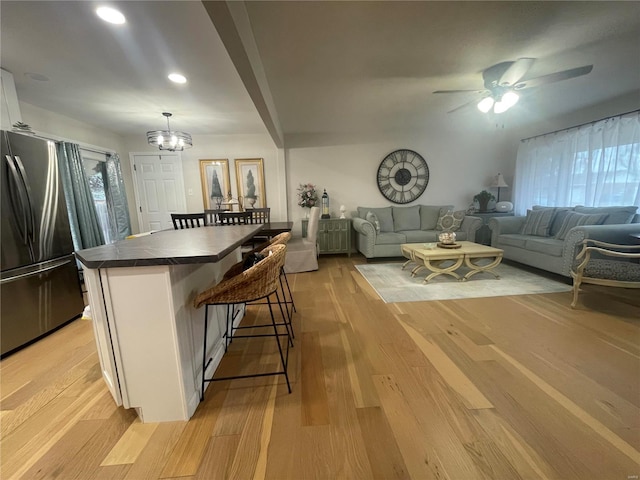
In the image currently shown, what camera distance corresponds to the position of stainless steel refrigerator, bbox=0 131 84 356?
196 cm

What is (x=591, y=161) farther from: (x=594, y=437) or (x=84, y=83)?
(x=84, y=83)

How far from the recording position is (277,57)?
2178 millimetres

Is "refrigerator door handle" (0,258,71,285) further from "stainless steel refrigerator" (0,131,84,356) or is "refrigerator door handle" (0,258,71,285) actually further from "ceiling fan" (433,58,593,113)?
"ceiling fan" (433,58,593,113)

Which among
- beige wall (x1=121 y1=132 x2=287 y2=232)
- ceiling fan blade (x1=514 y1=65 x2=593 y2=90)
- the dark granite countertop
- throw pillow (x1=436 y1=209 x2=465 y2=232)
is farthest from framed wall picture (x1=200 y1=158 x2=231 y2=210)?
ceiling fan blade (x1=514 y1=65 x2=593 y2=90)

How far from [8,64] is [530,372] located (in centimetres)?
489

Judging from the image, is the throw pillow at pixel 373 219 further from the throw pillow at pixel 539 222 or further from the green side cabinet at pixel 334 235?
the throw pillow at pixel 539 222

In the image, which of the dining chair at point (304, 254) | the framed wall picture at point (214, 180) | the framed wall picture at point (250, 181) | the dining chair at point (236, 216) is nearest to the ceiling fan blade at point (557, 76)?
the dining chair at point (304, 254)

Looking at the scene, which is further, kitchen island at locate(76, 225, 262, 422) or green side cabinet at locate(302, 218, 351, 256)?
green side cabinet at locate(302, 218, 351, 256)

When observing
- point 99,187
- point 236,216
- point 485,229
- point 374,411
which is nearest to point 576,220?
point 485,229

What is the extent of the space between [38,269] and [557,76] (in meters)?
5.03

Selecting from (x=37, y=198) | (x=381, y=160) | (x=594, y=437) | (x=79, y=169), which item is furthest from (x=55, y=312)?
(x=381, y=160)

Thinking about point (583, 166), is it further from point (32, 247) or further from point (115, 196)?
point (115, 196)

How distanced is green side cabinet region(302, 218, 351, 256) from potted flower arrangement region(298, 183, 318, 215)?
1.45ft

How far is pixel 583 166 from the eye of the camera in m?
3.81
